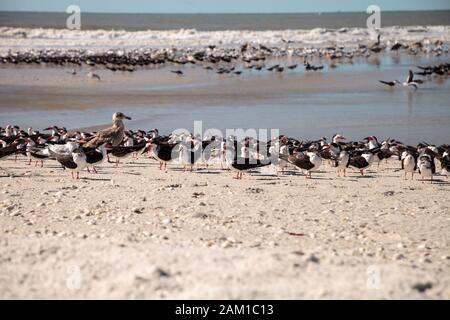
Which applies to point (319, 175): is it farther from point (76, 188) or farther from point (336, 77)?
point (336, 77)

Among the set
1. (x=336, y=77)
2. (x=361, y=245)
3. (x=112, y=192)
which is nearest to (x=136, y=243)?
(x=361, y=245)

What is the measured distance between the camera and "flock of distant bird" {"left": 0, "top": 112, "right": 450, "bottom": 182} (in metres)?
11.6

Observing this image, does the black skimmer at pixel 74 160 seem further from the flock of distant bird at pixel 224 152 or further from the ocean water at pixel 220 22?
the ocean water at pixel 220 22

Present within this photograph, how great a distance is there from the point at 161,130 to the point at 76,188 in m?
7.27

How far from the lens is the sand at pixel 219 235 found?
18.1 ft

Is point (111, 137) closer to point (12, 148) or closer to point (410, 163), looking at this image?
point (12, 148)

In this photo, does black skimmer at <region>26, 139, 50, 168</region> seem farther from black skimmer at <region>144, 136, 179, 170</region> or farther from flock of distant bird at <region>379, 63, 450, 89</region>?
flock of distant bird at <region>379, 63, 450, 89</region>

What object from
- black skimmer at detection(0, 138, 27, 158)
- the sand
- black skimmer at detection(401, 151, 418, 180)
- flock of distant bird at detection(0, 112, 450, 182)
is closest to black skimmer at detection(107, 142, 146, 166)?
flock of distant bird at detection(0, 112, 450, 182)

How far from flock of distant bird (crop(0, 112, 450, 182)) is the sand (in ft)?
0.95

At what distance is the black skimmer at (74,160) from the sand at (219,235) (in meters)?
0.29

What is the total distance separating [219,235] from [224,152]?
506 cm

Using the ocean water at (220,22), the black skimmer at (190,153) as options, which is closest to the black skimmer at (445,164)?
the black skimmer at (190,153)

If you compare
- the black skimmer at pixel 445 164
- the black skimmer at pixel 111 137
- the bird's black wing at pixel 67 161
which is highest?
the black skimmer at pixel 111 137

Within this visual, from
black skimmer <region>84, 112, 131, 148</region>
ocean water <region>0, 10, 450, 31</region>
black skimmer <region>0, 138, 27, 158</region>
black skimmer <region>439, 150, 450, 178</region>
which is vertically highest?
ocean water <region>0, 10, 450, 31</region>
